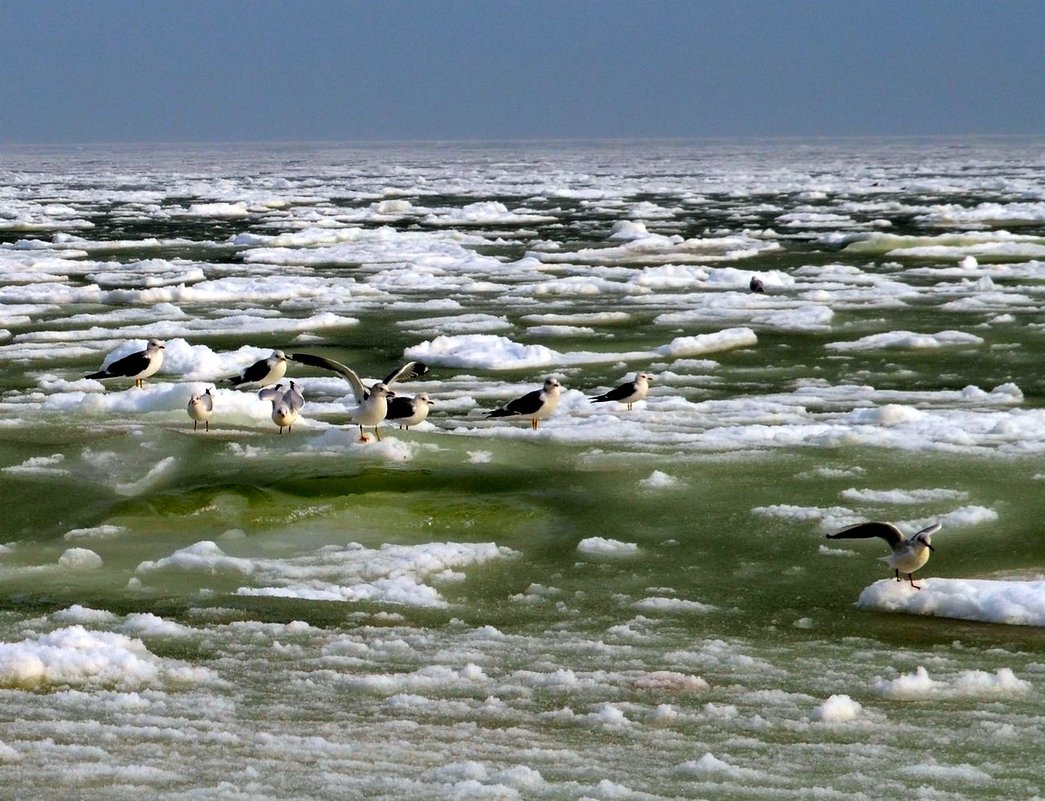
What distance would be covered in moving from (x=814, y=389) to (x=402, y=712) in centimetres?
728

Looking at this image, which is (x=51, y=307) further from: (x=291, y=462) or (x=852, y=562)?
(x=852, y=562)

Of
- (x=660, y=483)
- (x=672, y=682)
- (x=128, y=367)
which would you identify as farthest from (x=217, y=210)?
(x=672, y=682)

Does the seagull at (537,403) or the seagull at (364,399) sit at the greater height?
the seagull at (537,403)

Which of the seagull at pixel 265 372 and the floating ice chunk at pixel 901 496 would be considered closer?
the floating ice chunk at pixel 901 496

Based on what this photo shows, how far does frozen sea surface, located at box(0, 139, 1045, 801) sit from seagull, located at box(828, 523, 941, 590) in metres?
0.13

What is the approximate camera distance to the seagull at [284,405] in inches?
376

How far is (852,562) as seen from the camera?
23.9ft

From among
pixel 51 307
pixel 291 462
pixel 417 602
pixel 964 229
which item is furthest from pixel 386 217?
pixel 417 602

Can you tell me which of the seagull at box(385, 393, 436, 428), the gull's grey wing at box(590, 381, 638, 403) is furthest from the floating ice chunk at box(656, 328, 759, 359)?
the seagull at box(385, 393, 436, 428)

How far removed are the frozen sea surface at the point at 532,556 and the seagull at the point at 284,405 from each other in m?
0.17

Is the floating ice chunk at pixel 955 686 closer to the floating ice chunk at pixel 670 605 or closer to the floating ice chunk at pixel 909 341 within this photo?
the floating ice chunk at pixel 670 605

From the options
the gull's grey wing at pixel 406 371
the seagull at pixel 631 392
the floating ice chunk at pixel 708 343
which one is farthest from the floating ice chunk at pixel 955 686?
the floating ice chunk at pixel 708 343

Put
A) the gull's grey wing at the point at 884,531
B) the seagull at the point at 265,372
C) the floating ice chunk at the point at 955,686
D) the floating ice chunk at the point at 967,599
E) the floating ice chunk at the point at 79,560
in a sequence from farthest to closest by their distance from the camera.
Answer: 1. the seagull at the point at 265,372
2. the floating ice chunk at the point at 79,560
3. the gull's grey wing at the point at 884,531
4. the floating ice chunk at the point at 967,599
5. the floating ice chunk at the point at 955,686

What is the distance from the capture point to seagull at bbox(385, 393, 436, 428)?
9.66 meters
